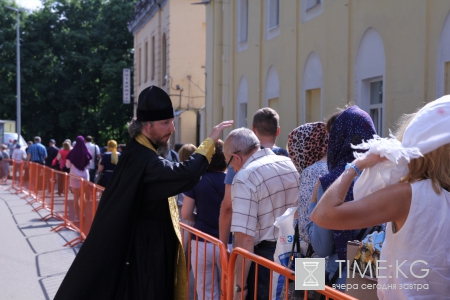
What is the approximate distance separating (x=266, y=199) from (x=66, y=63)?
4247 centimetres

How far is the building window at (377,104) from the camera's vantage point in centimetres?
1128

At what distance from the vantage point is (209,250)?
17.2 feet

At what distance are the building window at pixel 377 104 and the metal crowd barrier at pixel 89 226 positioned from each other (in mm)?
4879

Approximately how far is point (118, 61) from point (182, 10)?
54.6 feet

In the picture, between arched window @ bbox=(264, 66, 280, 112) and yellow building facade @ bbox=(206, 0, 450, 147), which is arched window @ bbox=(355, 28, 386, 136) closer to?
yellow building facade @ bbox=(206, 0, 450, 147)

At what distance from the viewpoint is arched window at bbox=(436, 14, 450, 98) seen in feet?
29.5

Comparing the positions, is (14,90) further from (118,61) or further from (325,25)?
(325,25)

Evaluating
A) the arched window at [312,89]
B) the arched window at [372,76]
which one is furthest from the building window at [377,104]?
the arched window at [312,89]

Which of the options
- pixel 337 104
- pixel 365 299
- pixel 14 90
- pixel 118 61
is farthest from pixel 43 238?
pixel 14 90

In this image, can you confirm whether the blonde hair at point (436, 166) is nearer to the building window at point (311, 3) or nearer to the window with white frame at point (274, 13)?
the building window at point (311, 3)

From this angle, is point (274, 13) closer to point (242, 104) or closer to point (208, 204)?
point (242, 104)

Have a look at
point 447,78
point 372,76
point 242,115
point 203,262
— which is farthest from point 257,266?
point 242,115

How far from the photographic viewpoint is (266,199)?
16.1ft

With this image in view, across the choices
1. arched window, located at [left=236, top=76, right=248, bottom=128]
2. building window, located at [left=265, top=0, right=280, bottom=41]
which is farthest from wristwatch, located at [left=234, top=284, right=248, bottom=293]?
arched window, located at [left=236, top=76, right=248, bottom=128]
